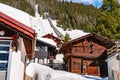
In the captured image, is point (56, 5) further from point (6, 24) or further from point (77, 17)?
point (6, 24)

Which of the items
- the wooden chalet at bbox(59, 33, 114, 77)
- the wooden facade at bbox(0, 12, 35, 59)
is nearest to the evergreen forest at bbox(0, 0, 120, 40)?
the wooden chalet at bbox(59, 33, 114, 77)

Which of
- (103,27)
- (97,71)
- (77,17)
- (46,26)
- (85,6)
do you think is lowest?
(97,71)

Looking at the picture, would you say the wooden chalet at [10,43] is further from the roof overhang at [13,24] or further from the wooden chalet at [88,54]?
the wooden chalet at [88,54]

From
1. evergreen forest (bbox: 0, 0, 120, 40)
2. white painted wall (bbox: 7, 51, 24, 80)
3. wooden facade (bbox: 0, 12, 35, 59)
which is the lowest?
white painted wall (bbox: 7, 51, 24, 80)

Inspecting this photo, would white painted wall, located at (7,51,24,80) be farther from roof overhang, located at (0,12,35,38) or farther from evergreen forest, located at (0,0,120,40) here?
evergreen forest, located at (0,0,120,40)

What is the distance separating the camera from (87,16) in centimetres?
14225

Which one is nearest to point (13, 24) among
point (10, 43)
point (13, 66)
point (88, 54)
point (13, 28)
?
point (13, 28)

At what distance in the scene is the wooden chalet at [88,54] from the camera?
3275 centimetres

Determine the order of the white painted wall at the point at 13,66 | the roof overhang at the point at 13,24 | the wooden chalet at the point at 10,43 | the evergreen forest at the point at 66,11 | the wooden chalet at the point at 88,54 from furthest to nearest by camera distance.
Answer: the evergreen forest at the point at 66,11, the wooden chalet at the point at 88,54, the roof overhang at the point at 13,24, the wooden chalet at the point at 10,43, the white painted wall at the point at 13,66

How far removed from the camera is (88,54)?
33.6 m

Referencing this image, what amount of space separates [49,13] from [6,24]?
121 meters

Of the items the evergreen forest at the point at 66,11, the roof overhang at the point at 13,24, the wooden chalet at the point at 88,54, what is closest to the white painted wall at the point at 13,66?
the roof overhang at the point at 13,24

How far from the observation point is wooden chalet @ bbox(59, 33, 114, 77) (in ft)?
107

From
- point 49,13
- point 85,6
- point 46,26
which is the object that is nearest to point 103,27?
point 46,26
